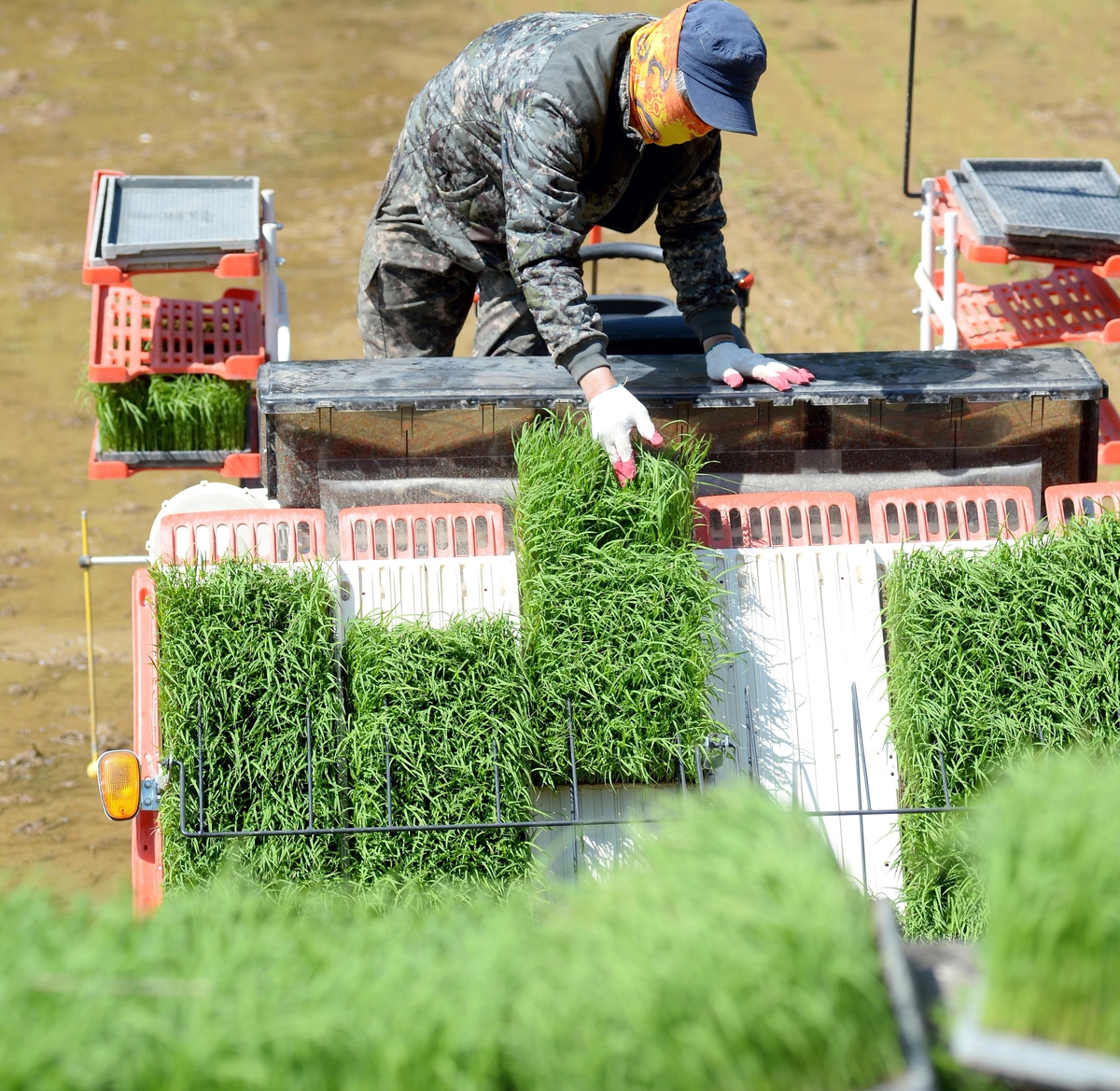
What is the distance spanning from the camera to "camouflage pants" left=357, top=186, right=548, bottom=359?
3.79 metres

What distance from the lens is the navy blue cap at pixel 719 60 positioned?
9.25ft

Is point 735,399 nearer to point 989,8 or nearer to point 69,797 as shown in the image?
point 69,797

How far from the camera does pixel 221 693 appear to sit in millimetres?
2527

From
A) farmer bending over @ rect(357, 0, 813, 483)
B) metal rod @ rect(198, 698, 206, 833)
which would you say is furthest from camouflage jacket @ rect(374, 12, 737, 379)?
metal rod @ rect(198, 698, 206, 833)

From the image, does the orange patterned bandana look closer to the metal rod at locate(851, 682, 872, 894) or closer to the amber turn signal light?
the metal rod at locate(851, 682, 872, 894)

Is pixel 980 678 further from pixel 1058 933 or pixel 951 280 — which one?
pixel 951 280

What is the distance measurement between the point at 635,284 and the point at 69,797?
4.47m

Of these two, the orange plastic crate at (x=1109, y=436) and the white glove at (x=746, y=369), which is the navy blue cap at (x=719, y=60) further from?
the orange plastic crate at (x=1109, y=436)

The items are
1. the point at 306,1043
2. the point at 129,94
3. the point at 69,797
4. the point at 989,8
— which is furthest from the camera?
the point at 989,8

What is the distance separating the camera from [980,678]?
8.64 ft

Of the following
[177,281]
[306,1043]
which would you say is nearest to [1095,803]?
[306,1043]

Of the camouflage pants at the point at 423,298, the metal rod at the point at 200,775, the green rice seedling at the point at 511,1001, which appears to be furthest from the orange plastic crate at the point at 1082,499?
the metal rod at the point at 200,775

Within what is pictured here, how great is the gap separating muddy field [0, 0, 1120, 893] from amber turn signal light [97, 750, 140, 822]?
54.1 inches

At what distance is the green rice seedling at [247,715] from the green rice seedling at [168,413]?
168cm
